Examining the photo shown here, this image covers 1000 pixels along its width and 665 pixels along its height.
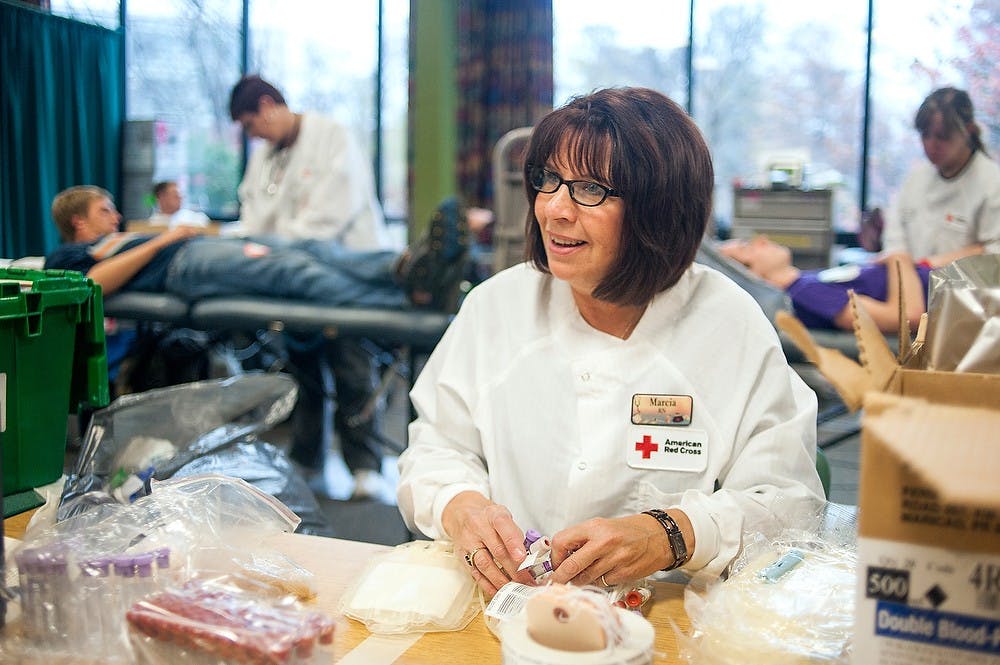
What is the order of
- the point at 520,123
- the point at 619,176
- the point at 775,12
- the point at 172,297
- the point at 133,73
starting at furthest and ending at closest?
the point at 133,73 → the point at 520,123 → the point at 775,12 → the point at 172,297 → the point at 619,176

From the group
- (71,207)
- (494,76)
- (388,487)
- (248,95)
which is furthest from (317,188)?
(494,76)

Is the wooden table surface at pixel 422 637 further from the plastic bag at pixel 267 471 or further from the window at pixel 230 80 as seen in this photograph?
the window at pixel 230 80

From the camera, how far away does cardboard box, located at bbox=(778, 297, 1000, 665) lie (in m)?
0.59

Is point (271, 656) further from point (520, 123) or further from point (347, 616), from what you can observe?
point (520, 123)

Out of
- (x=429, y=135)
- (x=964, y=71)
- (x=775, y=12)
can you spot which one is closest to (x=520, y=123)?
(x=429, y=135)

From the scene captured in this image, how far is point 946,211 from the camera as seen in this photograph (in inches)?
151

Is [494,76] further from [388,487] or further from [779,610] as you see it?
[779,610]

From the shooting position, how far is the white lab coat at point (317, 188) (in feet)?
13.8

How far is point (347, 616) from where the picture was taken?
3.19 ft

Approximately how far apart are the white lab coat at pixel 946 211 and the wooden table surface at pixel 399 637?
2917mm

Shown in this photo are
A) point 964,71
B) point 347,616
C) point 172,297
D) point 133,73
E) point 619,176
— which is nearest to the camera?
point 347,616

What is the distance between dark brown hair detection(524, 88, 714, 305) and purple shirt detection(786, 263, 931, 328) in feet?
5.39

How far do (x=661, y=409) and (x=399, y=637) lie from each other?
490 mm

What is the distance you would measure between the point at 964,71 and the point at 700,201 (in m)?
5.06
